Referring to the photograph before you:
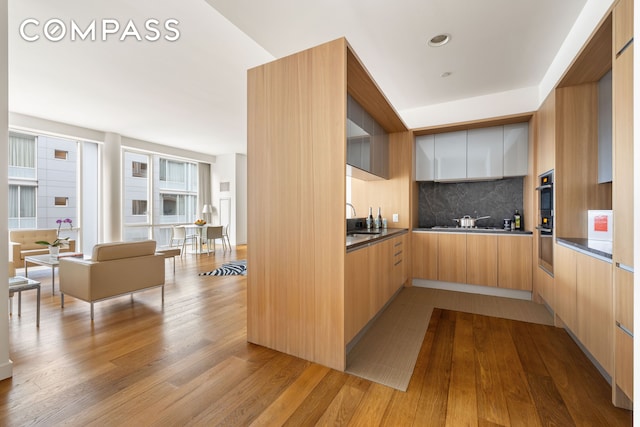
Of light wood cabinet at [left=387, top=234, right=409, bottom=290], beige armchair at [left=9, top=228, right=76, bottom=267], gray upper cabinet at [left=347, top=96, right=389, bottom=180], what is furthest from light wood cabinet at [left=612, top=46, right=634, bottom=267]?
beige armchair at [left=9, top=228, right=76, bottom=267]

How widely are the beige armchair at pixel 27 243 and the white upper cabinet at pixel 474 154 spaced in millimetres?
5949

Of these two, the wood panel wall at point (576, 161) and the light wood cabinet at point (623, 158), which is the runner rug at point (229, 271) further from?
the light wood cabinet at point (623, 158)

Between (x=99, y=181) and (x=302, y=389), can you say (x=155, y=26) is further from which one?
Result: (x=99, y=181)

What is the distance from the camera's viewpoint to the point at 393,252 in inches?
128

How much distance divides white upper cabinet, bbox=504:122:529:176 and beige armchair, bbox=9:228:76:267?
680 cm

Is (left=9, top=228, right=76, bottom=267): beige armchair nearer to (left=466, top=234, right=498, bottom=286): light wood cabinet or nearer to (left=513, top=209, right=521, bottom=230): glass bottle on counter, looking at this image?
(left=466, top=234, right=498, bottom=286): light wood cabinet

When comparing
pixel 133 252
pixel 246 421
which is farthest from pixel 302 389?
pixel 133 252

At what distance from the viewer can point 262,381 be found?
1.79m

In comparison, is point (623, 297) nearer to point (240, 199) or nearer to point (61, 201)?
point (61, 201)

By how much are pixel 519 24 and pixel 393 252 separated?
7.95ft

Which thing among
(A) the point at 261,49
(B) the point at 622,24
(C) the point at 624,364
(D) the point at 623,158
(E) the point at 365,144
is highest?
(A) the point at 261,49

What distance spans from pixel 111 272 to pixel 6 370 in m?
1.24

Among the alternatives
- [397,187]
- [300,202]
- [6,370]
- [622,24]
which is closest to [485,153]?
[397,187]

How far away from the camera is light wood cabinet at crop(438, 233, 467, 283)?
12.4ft
